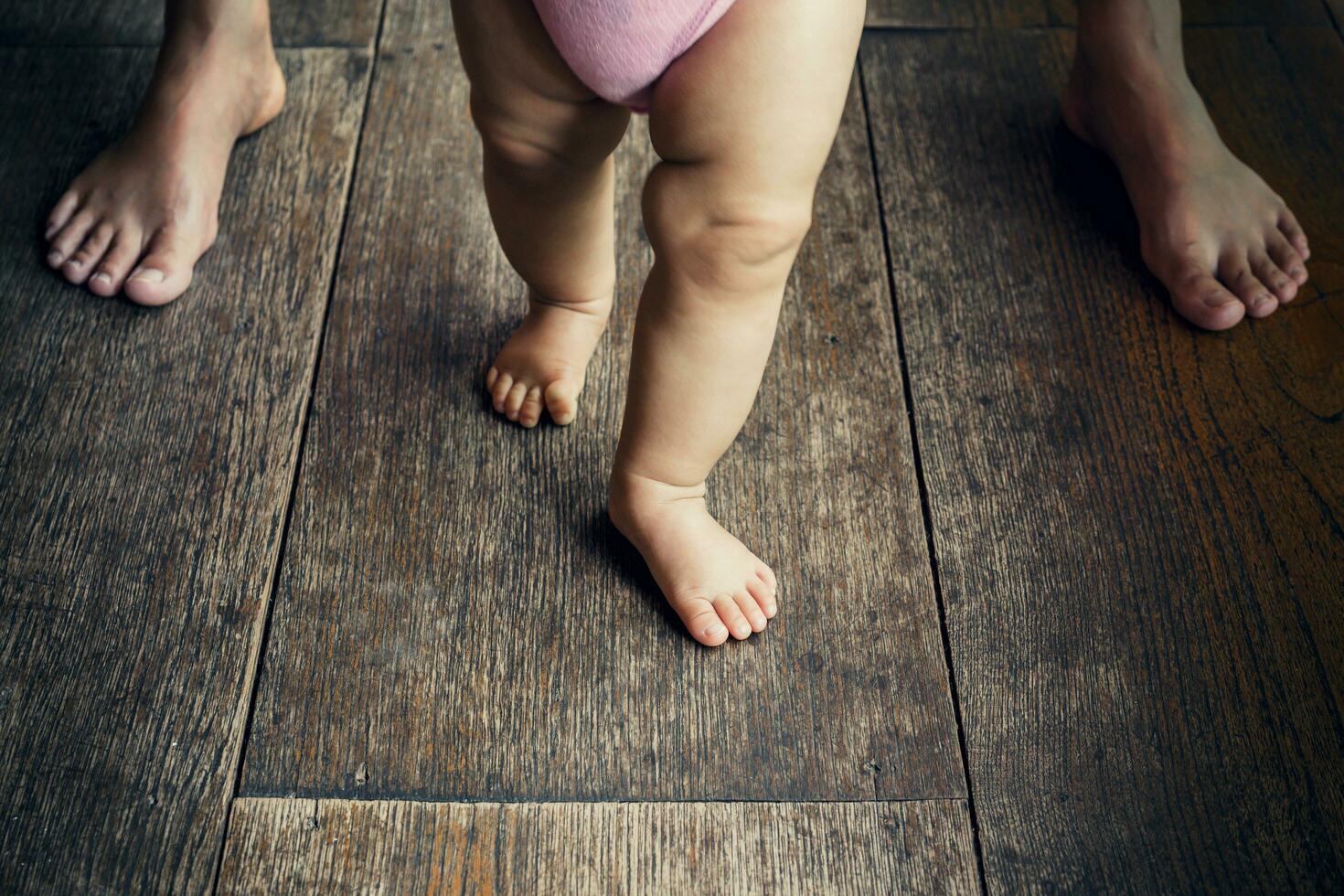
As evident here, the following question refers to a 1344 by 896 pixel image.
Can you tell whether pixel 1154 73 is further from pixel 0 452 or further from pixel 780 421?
pixel 0 452

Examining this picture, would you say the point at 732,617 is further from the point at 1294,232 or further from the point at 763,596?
the point at 1294,232

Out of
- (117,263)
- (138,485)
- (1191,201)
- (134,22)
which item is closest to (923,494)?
(1191,201)

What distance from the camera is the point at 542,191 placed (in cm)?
88

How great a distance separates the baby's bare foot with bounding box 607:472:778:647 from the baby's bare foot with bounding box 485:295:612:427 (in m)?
0.13

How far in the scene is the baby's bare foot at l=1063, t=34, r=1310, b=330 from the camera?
111 cm

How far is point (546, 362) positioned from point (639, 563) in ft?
0.70

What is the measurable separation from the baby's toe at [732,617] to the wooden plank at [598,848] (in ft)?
0.45

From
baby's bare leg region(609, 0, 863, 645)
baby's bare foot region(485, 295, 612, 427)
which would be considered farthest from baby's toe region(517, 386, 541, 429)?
baby's bare leg region(609, 0, 863, 645)

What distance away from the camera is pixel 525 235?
0.94m

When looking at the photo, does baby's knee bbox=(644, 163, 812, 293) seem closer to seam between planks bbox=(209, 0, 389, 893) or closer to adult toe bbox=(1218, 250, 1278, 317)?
seam between planks bbox=(209, 0, 389, 893)

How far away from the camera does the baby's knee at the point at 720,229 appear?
0.74 meters

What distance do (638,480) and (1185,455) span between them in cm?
52

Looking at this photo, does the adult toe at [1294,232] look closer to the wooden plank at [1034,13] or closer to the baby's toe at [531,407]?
the wooden plank at [1034,13]

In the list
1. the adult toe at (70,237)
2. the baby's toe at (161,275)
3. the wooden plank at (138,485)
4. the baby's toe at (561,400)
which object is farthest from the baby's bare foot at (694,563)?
the adult toe at (70,237)
